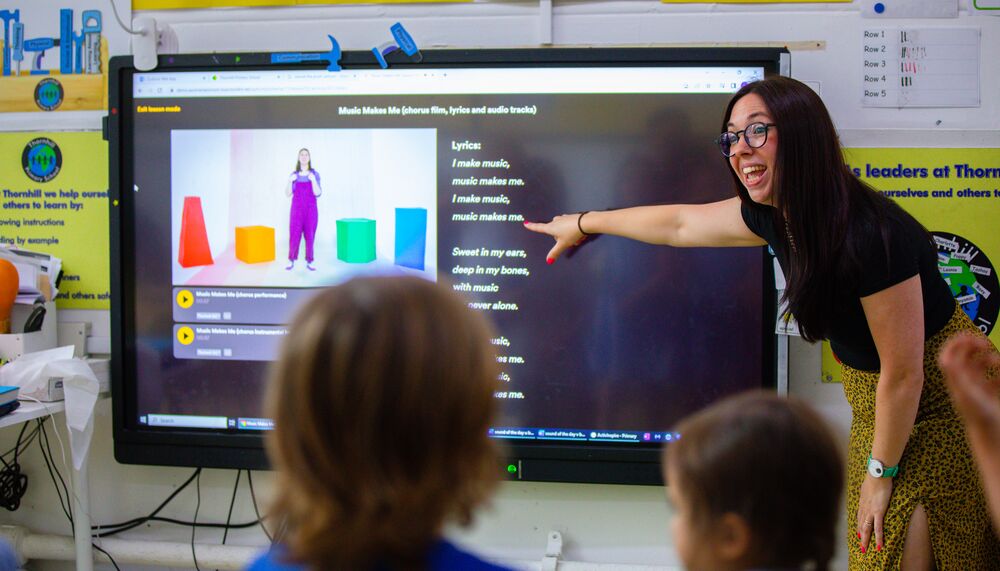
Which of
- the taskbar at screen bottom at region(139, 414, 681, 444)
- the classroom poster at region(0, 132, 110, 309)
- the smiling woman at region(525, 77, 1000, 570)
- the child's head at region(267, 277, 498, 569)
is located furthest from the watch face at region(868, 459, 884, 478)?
the classroom poster at region(0, 132, 110, 309)

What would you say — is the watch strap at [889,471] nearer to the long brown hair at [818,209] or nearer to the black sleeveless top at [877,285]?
the black sleeveless top at [877,285]

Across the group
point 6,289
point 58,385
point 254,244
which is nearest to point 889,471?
point 254,244

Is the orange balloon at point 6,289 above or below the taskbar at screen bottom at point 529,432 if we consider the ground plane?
above

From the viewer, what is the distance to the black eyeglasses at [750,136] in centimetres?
177

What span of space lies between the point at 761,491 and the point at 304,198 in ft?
6.03

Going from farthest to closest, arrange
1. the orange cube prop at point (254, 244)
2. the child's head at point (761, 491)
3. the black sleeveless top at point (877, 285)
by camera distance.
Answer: the orange cube prop at point (254, 244) < the black sleeveless top at point (877, 285) < the child's head at point (761, 491)

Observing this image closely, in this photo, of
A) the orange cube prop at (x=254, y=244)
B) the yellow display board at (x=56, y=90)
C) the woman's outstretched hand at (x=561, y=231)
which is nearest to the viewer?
the woman's outstretched hand at (x=561, y=231)

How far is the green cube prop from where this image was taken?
245cm

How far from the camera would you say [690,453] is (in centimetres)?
100

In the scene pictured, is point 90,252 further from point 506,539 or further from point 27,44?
point 506,539

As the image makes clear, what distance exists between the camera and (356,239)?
2.46m

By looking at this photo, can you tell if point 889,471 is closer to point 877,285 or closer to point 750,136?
point 877,285

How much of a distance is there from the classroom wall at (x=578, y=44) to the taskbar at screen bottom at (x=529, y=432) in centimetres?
23

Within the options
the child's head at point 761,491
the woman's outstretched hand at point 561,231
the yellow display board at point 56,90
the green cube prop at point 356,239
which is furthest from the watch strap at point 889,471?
the yellow display board at point 56,90
